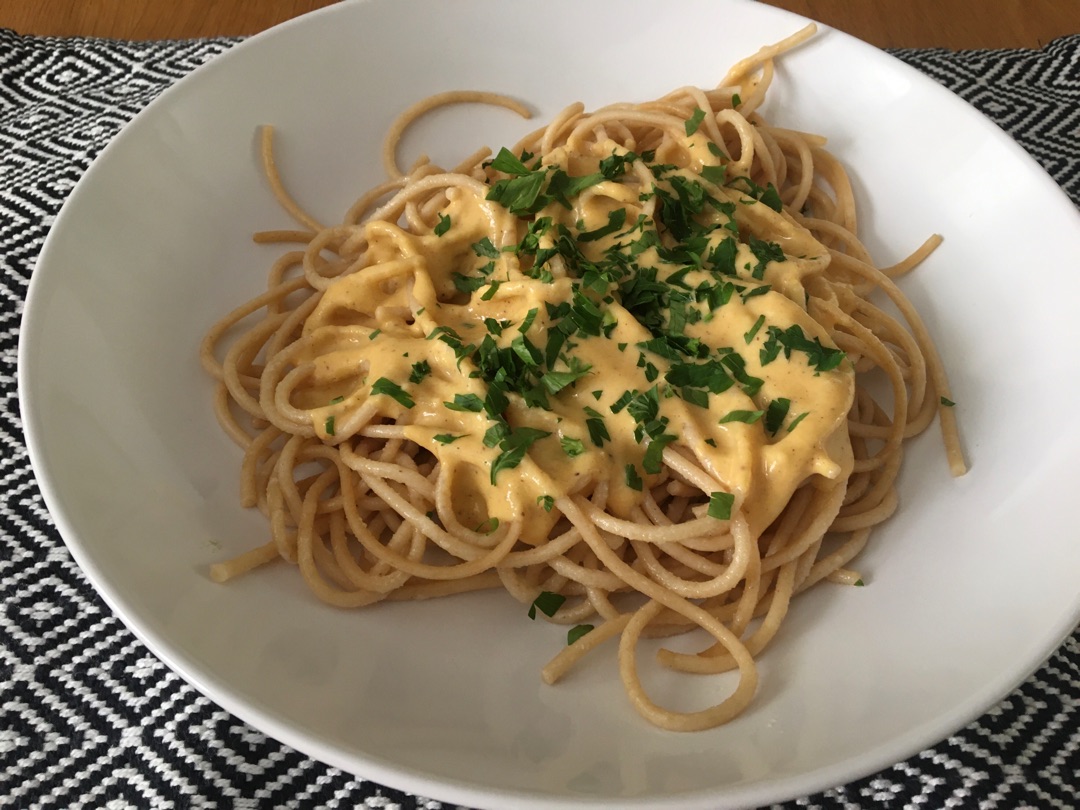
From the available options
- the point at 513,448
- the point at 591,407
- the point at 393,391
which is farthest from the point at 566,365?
the point at 393,391

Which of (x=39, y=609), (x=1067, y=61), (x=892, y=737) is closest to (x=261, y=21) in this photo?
(x=39, y=609)

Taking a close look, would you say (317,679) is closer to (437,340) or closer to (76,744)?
(76,744)

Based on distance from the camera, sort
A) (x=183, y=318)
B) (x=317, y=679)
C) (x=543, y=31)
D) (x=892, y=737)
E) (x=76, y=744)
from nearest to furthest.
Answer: (x=892, y=737) < (x=317, y=679) < (x=76, y=744) < (x=183, y=318) < (x=543, y=31)

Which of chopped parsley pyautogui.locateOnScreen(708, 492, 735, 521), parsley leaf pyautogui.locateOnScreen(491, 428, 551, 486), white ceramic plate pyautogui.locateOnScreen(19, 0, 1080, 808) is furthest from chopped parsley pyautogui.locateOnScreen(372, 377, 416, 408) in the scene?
chopped parsley pyautogui.locateOnScreen(708, 492, 735, 521)

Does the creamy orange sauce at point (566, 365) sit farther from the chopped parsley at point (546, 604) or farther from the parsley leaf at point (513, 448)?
the chopped parsley at point (546, 604)

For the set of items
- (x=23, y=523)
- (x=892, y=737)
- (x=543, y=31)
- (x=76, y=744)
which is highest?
(x=543, y=31)

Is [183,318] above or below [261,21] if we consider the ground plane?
below

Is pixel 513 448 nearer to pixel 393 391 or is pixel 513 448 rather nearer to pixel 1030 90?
pixel 393 391

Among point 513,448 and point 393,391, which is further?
point 393,391
